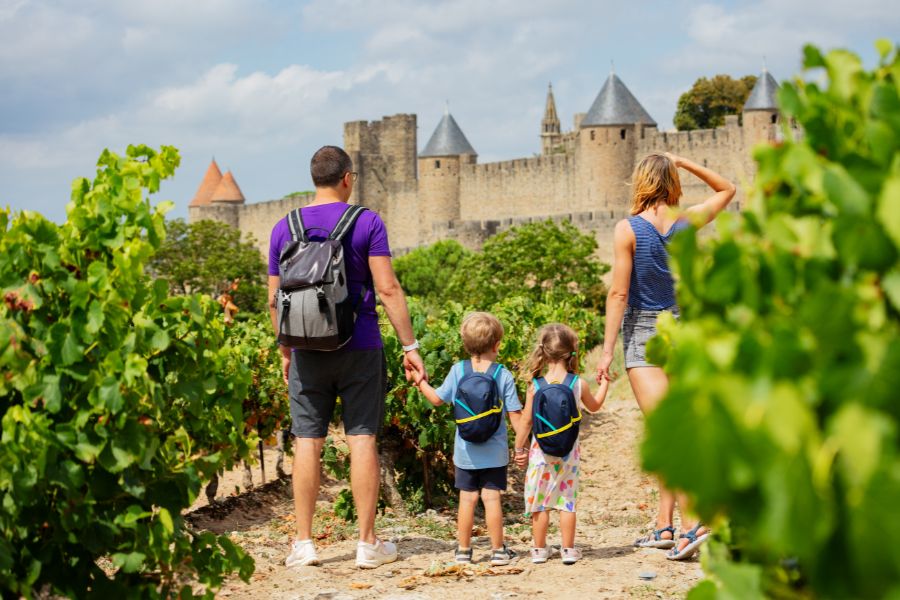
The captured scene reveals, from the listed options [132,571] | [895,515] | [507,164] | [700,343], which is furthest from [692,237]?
[507,164]

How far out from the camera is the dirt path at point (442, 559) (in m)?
4.07

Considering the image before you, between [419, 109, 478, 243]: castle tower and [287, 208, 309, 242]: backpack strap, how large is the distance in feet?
141

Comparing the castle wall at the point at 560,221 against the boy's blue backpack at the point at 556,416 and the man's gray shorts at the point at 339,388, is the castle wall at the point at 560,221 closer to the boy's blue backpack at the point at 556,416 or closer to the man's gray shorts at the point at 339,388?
the boy's blue backpack at the point at 556,416

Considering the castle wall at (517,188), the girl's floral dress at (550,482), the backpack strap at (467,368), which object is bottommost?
the girl's floral dress at (550,482)

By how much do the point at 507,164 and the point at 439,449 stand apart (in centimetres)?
3963

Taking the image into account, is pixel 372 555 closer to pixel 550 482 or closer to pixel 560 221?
pixel 550 482

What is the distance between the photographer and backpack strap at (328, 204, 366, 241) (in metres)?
4.33

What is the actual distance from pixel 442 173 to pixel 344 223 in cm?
4414

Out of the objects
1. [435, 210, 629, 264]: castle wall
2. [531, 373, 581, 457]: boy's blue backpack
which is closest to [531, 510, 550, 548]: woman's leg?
[531, 373, 581, 457]: boy's blue backpack

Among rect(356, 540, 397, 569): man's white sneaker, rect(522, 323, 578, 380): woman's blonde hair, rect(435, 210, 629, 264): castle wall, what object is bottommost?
rect(356, 540, 397, 569): man's white sneaker

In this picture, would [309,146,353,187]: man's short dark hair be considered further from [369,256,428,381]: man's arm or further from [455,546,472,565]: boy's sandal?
[455,546,472,565]: boy's sandal

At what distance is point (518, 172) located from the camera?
147 feet

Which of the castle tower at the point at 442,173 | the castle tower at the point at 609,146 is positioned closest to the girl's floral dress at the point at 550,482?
the castle tower at the point at 609,146

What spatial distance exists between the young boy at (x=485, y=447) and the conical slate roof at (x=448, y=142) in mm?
44057
